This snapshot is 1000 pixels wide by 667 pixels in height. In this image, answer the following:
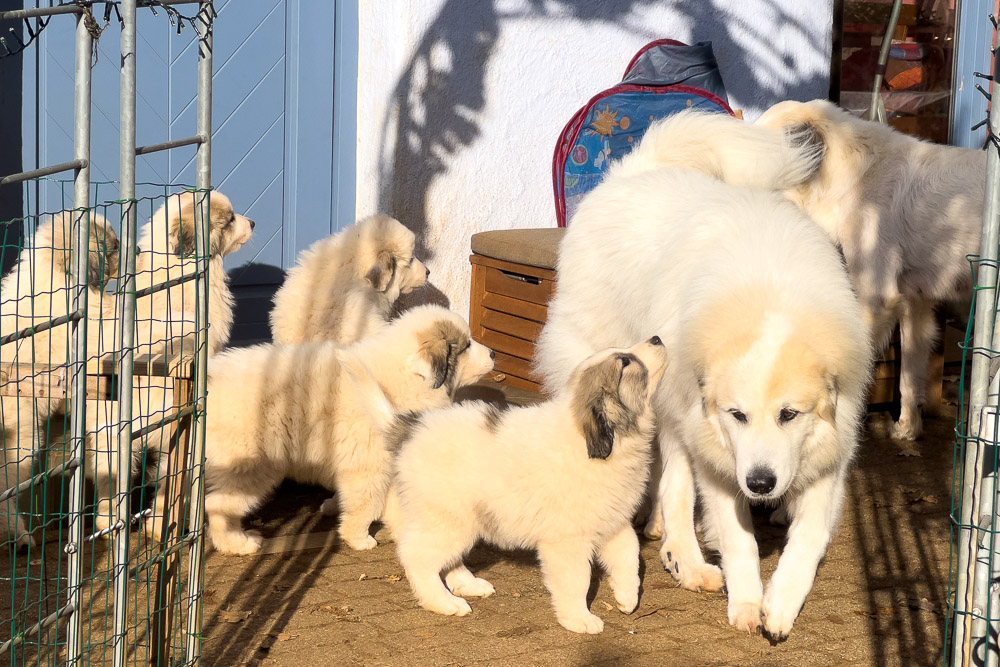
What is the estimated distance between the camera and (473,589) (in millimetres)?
3938

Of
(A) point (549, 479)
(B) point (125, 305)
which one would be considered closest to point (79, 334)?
(B) point (125, 305)

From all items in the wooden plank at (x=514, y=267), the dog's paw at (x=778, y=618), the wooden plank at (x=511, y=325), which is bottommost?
the dog's paw at (x=778, y=618)

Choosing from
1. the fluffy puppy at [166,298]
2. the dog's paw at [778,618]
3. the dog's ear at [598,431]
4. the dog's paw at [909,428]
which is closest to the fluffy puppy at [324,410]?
the fluffy puppy at [166,298]

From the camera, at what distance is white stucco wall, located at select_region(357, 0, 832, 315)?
6473 millimetres

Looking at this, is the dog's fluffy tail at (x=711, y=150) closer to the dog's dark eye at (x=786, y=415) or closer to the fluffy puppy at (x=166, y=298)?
the dog's dark eye at (x=786, y=415)

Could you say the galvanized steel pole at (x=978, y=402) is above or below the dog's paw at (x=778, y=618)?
above

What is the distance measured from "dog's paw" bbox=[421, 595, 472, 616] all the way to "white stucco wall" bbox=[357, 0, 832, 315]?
3.30 m

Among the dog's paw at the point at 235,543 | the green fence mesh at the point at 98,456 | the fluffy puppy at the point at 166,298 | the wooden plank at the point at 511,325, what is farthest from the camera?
the wooden plank at the point at 511,325

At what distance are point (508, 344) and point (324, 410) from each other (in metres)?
2.31

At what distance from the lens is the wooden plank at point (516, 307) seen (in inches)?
240

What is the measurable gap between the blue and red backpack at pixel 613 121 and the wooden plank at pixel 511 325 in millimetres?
708

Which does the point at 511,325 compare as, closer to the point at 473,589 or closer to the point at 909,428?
the point at 909,428

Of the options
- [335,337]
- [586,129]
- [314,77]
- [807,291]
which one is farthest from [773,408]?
[314,77]

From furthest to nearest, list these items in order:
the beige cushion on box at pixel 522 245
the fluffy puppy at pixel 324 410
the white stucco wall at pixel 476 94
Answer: the white stucco wall at pixel 476 94, the beige cushion on box at pixel 522 245, the fluffy puppy at pixel 324 410
